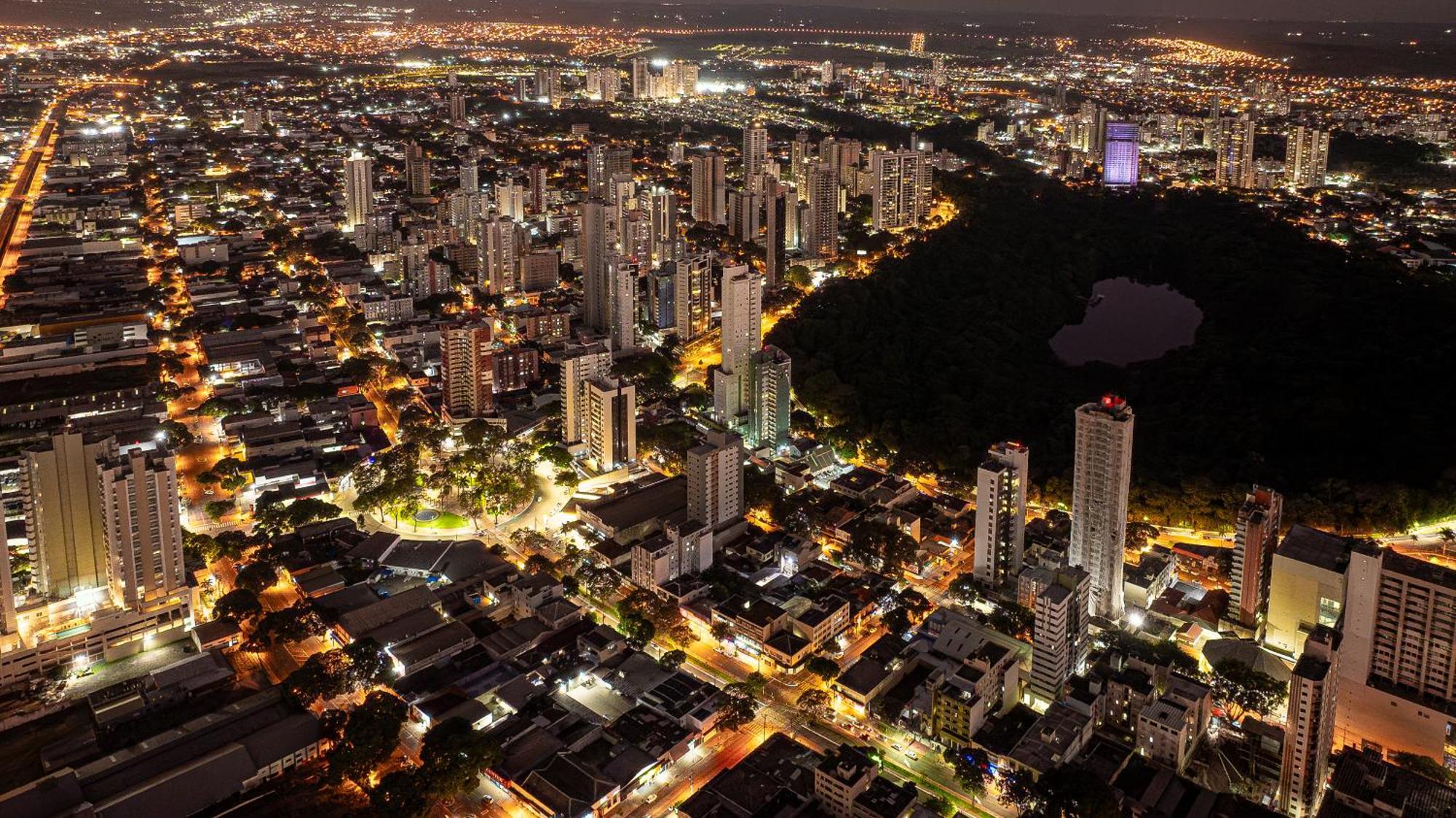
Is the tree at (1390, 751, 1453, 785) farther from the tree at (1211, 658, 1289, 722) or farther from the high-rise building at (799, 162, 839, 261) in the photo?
the high-rise building at (799, 162, 839, 261)

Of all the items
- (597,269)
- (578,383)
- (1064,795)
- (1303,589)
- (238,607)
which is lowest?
(1064,795)

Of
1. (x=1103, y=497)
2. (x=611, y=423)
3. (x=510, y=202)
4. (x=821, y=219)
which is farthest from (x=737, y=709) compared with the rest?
(x=510, y=202)

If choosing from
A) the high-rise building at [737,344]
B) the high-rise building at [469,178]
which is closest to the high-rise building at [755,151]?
the high-rise building at [469,178]

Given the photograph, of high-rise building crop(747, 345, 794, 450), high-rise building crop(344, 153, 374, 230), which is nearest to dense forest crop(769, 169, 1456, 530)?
high-rise building crop(747, 345, 794, 450)

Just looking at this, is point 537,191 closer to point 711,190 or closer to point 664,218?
point 711,190

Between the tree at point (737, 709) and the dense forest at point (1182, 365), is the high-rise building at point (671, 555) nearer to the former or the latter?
the tree at point (737, 709)

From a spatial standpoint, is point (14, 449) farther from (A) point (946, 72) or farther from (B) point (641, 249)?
(A) point (946, 72)
